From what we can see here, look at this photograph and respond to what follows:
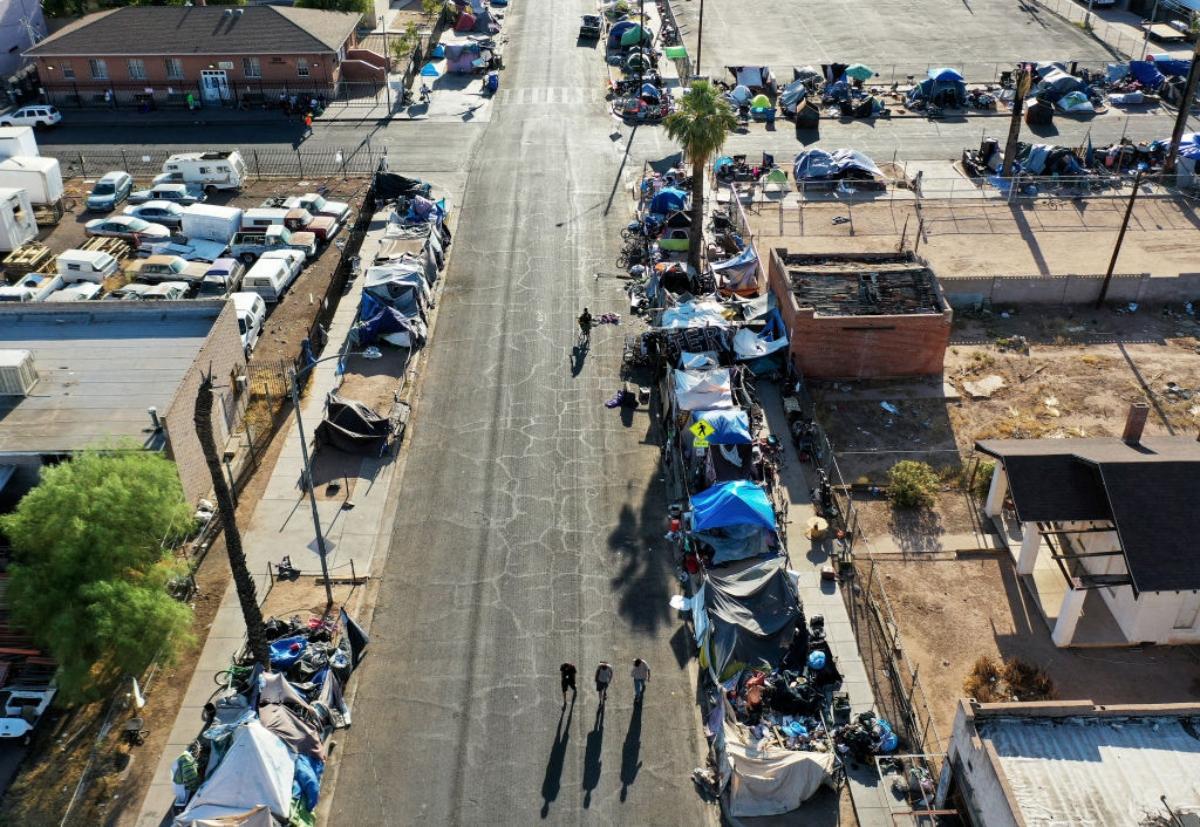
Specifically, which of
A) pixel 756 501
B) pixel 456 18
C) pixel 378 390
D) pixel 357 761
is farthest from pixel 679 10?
pixel 357 761

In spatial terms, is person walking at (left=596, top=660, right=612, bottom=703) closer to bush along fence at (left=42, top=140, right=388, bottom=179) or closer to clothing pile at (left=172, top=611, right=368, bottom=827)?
clothing pile at (left=172, top=611, right=368, bottom=827)

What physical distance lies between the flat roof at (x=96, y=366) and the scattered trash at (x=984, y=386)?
31259mm

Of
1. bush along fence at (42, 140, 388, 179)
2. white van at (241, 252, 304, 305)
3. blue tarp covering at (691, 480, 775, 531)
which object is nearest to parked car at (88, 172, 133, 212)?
bush along fence at (42, 140, 388, 179)

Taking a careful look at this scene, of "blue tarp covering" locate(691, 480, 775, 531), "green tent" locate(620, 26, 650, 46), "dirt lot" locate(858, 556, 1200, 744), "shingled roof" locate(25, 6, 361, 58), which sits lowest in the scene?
"dirt lot" locate(858, 556, 1200, 744)

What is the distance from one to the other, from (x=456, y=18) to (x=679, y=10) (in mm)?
20733

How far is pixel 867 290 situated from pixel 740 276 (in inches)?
274

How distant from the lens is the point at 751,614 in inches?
1225

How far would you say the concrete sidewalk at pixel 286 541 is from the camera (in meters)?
29.4

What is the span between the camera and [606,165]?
6619cm

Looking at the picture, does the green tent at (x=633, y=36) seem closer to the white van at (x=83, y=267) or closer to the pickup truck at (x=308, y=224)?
the pickup truck at (x=308, y=224)

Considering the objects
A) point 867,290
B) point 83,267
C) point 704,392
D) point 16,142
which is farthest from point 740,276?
point 16,142

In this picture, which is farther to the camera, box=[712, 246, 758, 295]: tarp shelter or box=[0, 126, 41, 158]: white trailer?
box=[0, 126, 41, 158]: white trailer

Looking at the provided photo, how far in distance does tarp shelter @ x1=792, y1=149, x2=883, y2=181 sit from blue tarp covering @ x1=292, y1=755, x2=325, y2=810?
154 ft

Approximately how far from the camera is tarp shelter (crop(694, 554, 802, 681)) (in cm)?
3041
